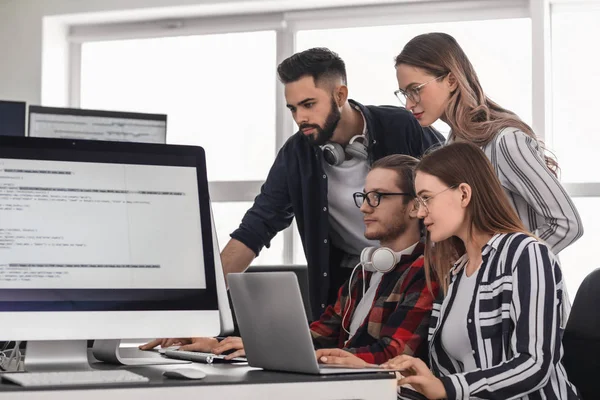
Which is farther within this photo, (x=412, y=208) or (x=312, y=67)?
(x=312, y=67)

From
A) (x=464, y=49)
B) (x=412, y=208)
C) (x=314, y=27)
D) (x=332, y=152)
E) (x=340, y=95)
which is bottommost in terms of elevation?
(x=412, y=208)

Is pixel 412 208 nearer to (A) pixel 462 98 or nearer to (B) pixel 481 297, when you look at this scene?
(A) pixel 462 98

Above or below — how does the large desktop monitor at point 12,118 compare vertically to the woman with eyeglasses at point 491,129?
above

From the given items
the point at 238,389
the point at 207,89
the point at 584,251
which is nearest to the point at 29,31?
the point at 207,89

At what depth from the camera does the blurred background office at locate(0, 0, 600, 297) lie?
389 centimetres

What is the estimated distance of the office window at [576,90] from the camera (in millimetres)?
3871

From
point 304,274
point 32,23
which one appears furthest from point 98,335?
point 32,23

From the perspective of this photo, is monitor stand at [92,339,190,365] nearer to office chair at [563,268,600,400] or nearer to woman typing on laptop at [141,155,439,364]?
woman typing on laptop at [141,155,439,364]

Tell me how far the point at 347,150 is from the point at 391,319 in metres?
0.87

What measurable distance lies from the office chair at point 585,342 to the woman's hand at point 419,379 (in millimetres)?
521

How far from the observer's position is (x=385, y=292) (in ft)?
6.77

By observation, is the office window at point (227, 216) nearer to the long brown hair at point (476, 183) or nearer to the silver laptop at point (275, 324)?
the long brown hair at point (476, 183)

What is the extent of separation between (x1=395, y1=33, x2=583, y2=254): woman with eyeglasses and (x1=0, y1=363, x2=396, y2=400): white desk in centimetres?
93

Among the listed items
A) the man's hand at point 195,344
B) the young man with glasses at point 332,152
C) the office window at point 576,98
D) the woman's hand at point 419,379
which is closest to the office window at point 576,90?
the office window at point 576,98
